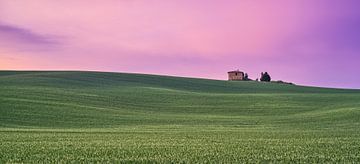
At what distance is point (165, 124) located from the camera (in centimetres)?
4059

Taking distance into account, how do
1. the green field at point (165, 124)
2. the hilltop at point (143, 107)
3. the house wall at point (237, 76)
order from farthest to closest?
the house wall at point (237, 76) < the hilltop at point (143, 107) < the green field at point (165, 124)

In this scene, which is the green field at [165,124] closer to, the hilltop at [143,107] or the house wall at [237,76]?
the hilltop at [143,107]

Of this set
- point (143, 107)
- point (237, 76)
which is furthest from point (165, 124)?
point (237, 76)

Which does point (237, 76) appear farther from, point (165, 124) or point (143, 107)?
point (165, 124)

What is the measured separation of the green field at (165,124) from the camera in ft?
58.2

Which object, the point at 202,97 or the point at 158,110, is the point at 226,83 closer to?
the point at 202,97

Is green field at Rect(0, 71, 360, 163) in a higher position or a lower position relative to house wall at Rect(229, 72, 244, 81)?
lower

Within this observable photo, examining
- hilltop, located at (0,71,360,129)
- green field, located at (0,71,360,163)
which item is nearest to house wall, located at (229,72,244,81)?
green field, located at (0,71,360,163)

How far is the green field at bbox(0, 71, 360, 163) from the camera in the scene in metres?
17.8

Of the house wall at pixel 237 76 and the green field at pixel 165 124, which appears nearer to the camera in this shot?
the green field at pixel 165 124

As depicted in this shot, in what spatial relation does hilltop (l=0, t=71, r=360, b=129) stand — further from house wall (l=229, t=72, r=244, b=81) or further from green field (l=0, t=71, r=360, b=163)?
house wall (l=229, t=72, r=244, b=81)

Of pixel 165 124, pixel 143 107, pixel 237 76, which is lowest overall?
pixel 165 124

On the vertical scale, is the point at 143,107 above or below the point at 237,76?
below

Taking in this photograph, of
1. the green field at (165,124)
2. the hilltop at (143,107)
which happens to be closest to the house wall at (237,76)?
the green field at (165,124)
